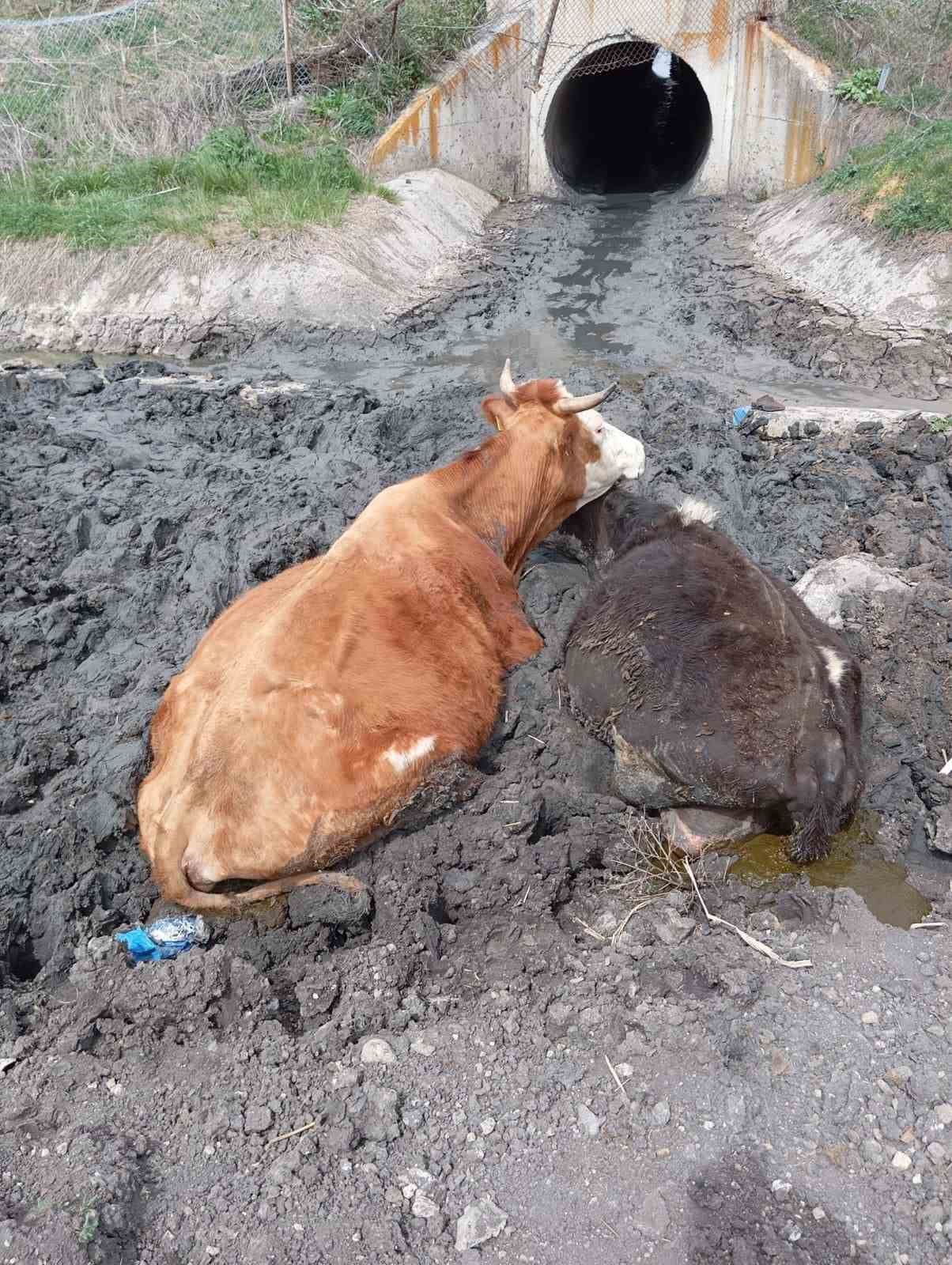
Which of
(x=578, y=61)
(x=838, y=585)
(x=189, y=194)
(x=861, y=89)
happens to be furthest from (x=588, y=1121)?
(x=578, y=61)

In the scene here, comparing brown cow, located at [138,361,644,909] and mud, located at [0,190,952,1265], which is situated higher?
brown cow, located at [138,361,644,909]

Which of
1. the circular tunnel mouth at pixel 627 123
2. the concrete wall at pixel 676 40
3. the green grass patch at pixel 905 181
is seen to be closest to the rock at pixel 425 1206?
the green grass patch at pixel 905 181

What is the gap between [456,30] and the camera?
19500 millimetres

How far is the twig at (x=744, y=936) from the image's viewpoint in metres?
3.70

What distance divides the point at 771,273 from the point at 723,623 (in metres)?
11.2

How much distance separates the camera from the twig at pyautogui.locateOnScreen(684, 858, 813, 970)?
370 centimetres

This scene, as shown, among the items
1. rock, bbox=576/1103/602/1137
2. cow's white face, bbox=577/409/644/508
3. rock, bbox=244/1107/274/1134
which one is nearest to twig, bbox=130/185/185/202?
cow's white face, bbox=577/409/644/508

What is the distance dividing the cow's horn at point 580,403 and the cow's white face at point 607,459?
124mm

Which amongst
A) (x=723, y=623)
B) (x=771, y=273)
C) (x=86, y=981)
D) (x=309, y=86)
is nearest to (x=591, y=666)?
(x=723, y=623)

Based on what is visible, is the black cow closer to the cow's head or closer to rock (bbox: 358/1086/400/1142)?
the cow's head

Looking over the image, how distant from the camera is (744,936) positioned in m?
3.80

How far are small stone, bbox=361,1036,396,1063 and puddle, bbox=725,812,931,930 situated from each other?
5.82ft

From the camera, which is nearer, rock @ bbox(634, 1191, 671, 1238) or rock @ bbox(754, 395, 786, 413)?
rock @ bbox(634, 1191, 671, 1238)

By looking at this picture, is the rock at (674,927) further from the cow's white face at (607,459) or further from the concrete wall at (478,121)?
the concrete wall at (478,121)
